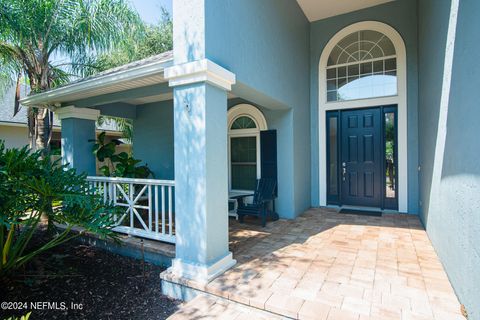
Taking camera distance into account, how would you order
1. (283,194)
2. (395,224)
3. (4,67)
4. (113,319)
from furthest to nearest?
(4,67) < (283,194) < (395,224) < (113,319)

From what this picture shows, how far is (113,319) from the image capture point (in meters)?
2.58

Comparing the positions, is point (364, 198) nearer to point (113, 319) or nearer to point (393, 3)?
point (393, 3)

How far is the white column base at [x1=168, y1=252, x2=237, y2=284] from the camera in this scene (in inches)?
109

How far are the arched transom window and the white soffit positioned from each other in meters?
0.57

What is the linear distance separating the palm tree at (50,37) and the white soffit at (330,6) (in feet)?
15.8

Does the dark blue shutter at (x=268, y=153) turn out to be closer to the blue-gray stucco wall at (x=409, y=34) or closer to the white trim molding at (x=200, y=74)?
the white trim molding at (x=200, y=74)

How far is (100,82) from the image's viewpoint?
4059 mm

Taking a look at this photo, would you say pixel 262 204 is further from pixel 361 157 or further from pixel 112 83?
pixel 112 83

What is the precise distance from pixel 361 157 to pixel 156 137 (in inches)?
209

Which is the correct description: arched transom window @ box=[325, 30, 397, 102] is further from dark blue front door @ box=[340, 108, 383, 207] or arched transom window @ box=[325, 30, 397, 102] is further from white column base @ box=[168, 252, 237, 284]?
white column base @ box=[168, 252, 237, 284]

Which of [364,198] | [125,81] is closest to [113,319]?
[125,81]

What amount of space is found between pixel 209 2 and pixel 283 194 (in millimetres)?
3793

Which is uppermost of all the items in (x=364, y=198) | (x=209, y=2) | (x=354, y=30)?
(x=354, y=30)

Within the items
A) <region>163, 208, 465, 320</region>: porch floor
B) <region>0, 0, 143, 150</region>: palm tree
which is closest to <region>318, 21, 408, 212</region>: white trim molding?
<region>163, 208, 465, 320</region>: porch floor
